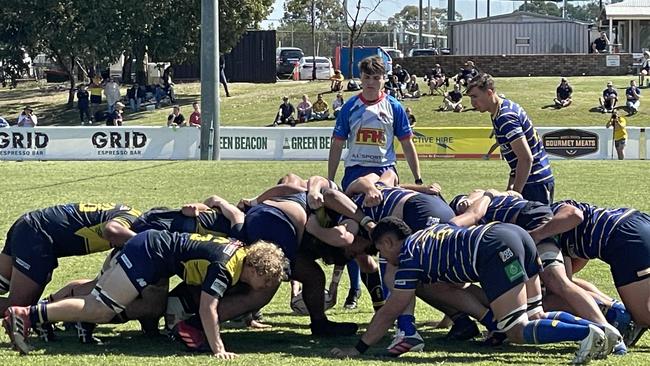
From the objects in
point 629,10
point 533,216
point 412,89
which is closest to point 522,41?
point 629,10

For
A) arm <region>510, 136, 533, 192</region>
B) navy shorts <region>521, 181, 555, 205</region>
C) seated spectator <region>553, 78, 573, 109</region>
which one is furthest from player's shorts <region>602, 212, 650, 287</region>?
seated spectator <region>553, 78, 573, 109</region>

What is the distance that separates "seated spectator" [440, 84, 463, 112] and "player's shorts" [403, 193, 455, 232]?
31553 millimetres

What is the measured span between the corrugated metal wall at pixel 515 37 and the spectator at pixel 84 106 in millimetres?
23376

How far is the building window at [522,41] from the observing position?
5747 centimetres

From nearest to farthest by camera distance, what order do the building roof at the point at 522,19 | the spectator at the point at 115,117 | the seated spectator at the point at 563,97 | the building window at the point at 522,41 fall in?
the spectator at the point at 115,117
the seated spectator at the point at 563,97
the building window at the point at 522,41
the building roof at the point at 522,19

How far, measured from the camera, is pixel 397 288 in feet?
22.6

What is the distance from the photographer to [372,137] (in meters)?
9.01

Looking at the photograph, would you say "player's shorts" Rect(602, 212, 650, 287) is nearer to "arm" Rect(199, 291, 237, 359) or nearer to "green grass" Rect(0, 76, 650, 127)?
"arm" Rect(199, 291, 237, 359)

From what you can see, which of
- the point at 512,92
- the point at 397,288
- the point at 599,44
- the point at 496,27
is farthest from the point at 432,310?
the point at 496,27

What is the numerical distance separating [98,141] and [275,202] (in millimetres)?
22225

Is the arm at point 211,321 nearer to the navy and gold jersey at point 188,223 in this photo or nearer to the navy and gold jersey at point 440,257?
the navy and gold jersey at point 188,223

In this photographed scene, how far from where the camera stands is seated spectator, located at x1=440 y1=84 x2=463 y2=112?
38.8 metres

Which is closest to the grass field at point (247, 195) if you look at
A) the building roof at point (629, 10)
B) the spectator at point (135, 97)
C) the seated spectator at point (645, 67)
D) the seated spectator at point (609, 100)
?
the seated spectator at point (609, 100)

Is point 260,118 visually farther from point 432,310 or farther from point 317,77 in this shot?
point 432,310
